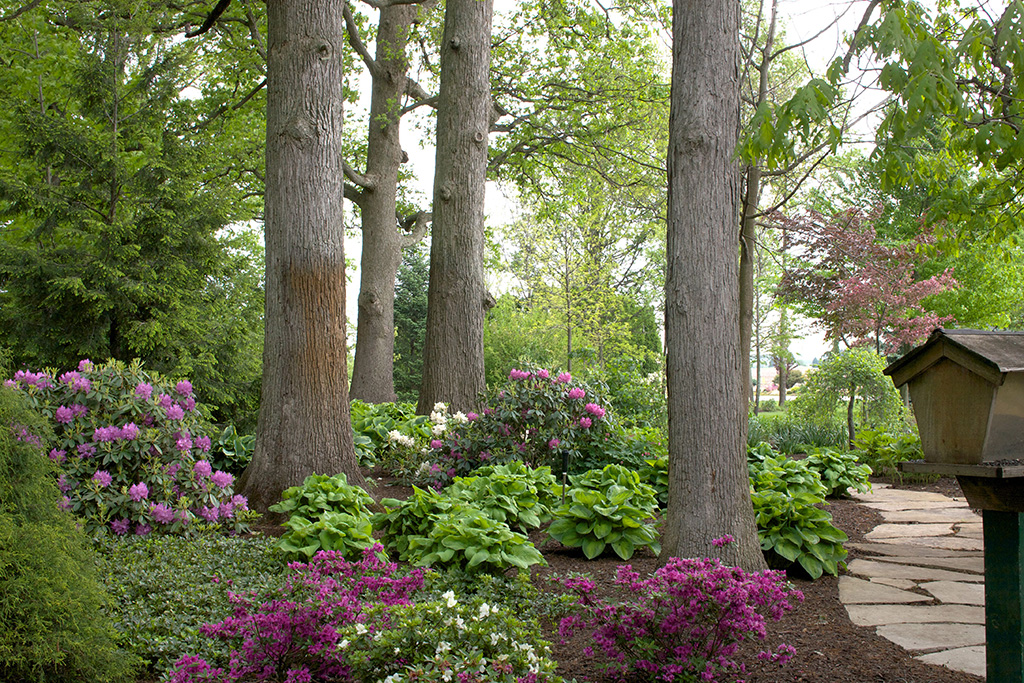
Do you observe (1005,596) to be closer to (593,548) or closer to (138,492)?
(593,548)

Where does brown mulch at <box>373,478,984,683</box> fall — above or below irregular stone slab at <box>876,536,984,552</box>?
below

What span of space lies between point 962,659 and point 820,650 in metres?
0.56

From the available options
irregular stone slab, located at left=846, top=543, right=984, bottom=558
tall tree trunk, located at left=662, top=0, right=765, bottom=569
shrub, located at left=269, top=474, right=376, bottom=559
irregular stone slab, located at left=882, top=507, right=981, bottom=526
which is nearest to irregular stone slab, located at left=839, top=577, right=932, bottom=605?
tall tree trunk, located at left=662, top=0, right=765, bottom=569

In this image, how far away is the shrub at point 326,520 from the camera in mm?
3992

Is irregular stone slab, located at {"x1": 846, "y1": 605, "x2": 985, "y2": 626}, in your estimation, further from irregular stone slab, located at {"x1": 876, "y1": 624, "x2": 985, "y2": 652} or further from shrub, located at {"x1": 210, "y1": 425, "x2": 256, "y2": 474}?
shrub, located at {"x1": 210, "y1": 425, "x2": 256, "y2": 474}

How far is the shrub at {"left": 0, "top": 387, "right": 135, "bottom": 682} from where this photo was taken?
7.16 ft

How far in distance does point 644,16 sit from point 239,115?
24.3 feet

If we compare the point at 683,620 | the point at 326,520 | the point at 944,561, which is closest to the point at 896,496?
the point at 944,561

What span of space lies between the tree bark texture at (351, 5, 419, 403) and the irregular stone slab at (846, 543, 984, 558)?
766 centimetres

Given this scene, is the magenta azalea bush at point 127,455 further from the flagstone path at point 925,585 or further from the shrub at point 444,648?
the flagstone path at point 925,585

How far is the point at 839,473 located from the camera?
20.5 feet

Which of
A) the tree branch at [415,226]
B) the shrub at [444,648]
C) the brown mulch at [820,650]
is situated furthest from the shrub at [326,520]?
the tree branch at [415,226]

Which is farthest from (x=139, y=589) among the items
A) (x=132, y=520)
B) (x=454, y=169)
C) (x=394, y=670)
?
(x=454, y=169)

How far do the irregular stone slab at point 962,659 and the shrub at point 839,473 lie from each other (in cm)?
308
